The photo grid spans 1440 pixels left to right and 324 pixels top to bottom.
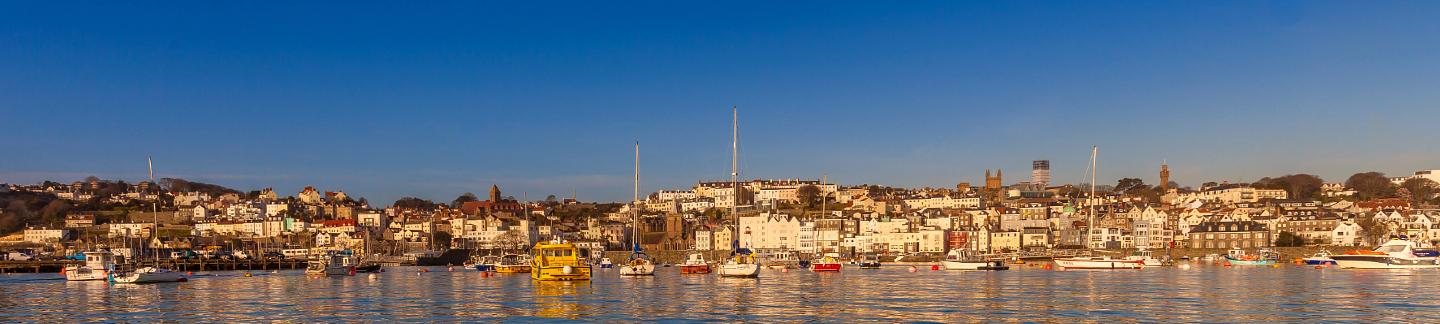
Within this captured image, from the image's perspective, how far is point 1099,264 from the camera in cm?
8875

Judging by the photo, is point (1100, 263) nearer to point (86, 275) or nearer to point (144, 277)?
point (144, 277)

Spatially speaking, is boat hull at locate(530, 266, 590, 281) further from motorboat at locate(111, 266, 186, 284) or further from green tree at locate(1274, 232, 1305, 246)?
green tree at locate(1274, 232, 1305, 246)

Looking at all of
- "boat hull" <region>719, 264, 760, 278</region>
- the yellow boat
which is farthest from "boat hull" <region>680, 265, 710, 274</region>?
the yellow boat

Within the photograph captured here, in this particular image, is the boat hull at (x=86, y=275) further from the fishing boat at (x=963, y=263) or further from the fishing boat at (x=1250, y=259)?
the fishing boat at (x=1250, y=259)

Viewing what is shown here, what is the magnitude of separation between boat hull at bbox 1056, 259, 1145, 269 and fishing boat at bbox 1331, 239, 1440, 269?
42.3 feet

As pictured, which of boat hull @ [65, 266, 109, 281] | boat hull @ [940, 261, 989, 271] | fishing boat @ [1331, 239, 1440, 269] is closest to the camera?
boat hull @ [65, 266, 109, 281]

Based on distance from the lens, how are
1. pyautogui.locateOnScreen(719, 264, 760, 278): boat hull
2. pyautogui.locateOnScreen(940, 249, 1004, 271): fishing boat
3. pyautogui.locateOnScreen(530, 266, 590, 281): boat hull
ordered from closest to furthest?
pyautogui.locateOnScreen(530, 266, 590, 281): boat hull
pyautogui.locateOnScreen(719, 264, 760, 278): boat hull
pyautogui.locateOnScreen(940, 249, 1004, 271): fishing boat

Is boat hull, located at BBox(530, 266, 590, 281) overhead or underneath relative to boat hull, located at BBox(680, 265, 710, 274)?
overhead

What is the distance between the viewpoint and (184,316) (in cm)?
3684

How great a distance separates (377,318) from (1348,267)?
70489 millimetres

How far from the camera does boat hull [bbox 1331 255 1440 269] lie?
8425cm

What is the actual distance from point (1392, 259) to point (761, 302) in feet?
196

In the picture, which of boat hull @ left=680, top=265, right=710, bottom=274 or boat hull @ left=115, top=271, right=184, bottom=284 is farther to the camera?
boat hull @ left=680, top=265, right=710, bottom=274

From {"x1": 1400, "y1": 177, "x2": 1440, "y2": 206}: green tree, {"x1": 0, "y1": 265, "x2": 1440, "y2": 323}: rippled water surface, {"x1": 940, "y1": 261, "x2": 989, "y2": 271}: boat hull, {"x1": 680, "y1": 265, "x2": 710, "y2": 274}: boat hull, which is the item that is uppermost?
{"x1": 1400, "y1": 177, "x2": 1440, "y2": 206}: green tree
